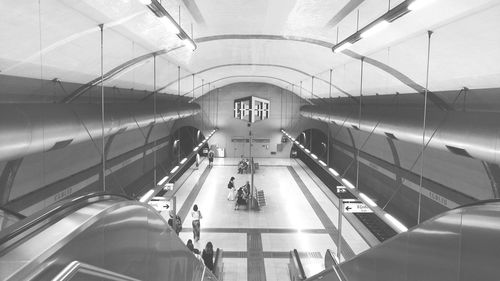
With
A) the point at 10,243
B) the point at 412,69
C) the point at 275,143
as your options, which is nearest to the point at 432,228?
the point at 10,243

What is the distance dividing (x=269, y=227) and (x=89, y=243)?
11.2 meters

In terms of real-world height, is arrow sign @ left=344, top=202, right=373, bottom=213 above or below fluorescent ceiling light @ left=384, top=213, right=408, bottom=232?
below

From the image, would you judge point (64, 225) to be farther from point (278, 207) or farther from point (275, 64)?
point (275, 64)

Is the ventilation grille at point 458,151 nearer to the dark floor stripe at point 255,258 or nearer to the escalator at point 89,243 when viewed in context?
the escalator at point 89,243

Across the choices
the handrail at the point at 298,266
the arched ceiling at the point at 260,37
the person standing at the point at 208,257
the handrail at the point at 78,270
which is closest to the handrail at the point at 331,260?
the handrail at the point at 298,266

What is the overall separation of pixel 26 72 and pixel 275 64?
12.0 meters

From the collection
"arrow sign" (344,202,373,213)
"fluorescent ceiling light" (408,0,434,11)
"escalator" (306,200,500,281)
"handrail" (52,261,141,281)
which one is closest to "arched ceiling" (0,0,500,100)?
"fluorescent ceiling light" (408,0,434,11)

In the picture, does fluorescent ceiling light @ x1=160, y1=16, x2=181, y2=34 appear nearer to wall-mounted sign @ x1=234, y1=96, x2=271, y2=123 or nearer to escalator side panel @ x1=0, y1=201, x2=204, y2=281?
escalator side panel @ x1=0, y1=201, x2=204, y2=281

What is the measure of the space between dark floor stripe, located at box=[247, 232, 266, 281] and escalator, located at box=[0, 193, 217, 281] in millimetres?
4692

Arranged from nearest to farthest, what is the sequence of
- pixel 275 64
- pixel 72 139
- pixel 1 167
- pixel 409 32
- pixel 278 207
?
pixel 72 139 < pixel 409 32 < pixel 1 167 < pixel 278 207 < pixel 275 64

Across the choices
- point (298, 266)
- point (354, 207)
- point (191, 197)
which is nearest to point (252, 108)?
point (191, 197)

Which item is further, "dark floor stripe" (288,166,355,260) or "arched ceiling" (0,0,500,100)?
"dark floor stripe" (288,166,355,260)

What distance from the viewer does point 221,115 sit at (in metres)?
30.0

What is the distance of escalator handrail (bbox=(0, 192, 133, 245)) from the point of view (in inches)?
104
